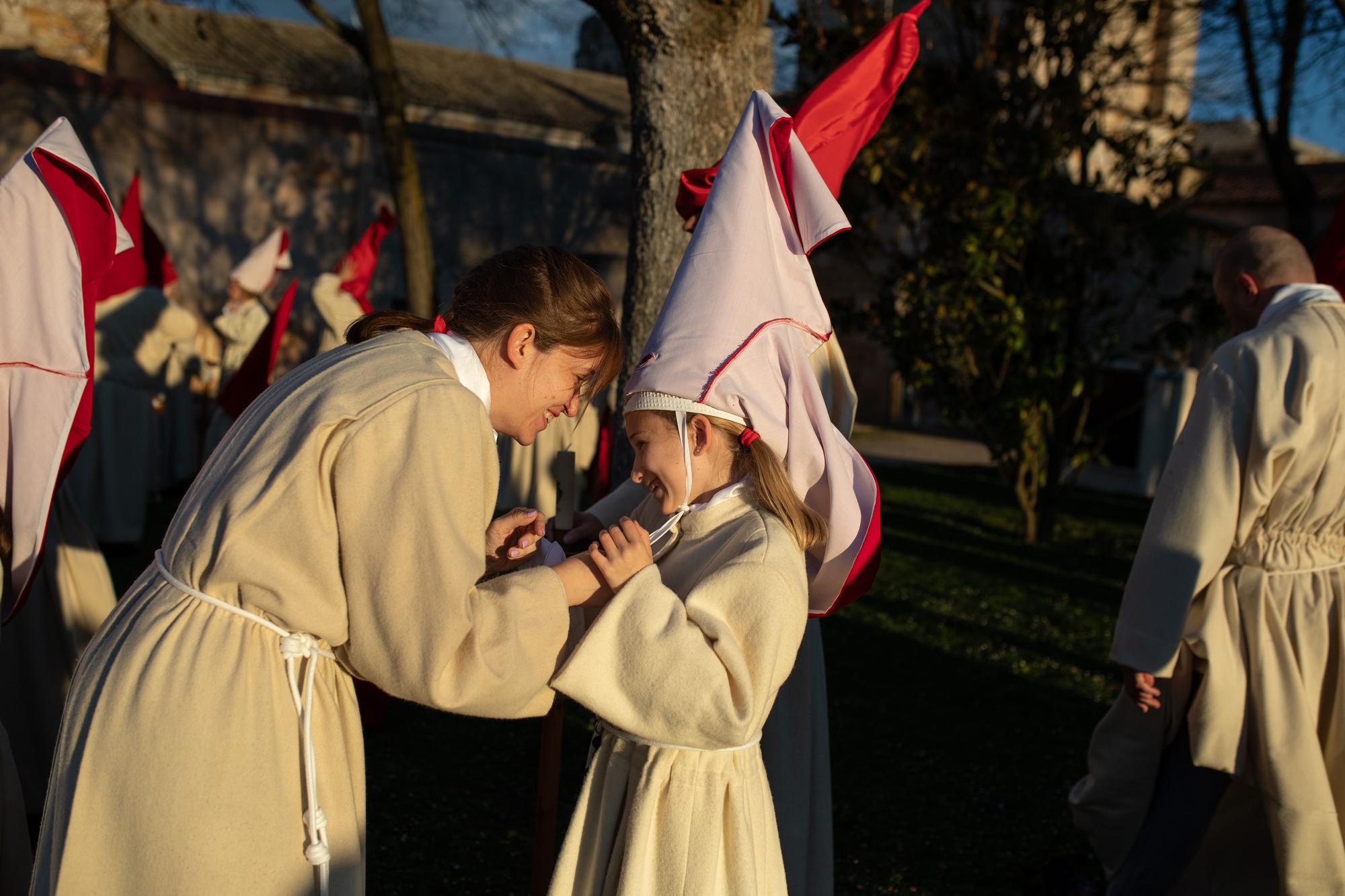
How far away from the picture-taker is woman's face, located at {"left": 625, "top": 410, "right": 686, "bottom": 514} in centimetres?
226

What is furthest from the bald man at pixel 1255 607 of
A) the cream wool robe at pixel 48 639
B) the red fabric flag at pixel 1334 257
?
the cream wool robe at pixel 48 639

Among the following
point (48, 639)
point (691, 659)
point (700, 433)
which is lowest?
point (48, 639)

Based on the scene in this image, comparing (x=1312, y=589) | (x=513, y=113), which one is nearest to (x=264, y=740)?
(x=1312, y=589)

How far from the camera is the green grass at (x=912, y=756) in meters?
3.85

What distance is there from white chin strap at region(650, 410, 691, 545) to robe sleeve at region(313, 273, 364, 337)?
6.29 metres

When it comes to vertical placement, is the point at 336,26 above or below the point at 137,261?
above

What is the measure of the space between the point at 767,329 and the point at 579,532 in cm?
83

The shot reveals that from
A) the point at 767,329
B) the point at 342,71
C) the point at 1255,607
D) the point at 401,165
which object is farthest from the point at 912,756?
the point at 342,71

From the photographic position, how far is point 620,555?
2.08 metres

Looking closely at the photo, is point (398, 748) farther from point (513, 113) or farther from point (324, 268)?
point (513, 113)

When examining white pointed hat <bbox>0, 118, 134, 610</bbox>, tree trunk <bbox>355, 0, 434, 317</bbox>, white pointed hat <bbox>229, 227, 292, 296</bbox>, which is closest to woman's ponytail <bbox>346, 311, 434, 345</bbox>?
white pointed hat <bbox>0, 118, 134, 610</bbox>

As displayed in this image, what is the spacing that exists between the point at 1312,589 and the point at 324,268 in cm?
1231

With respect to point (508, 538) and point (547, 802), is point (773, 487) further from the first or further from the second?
point (547, 802)

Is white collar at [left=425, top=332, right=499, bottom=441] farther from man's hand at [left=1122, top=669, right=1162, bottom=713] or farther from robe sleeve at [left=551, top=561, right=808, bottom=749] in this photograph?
man's hand at [left=1122, top=669, right=1162, bottom=713]
